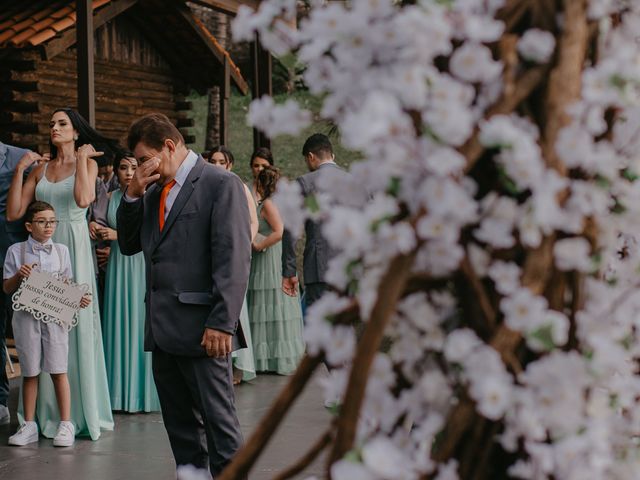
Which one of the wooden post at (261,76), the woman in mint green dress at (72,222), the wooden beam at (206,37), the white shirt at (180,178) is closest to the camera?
the white shirt at (180,178)

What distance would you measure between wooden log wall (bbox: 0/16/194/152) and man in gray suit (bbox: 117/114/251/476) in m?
8.35

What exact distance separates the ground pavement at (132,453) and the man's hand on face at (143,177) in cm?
187

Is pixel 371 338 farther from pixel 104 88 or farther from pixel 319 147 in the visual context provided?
pixel 104 88

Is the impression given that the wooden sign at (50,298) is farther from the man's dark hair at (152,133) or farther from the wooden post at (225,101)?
the wooden post at (225,101)

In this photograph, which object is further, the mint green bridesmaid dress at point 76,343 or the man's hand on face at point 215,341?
the mint green bridesmaid dress at point 76,343

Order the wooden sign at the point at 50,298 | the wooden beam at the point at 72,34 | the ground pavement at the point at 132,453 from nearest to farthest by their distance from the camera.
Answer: the ground pavement at the point at 132,453, the wooden sign at the point at 50,298, the wooden beam at the point at 72,34

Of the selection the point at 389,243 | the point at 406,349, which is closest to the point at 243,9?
the point at 389,243

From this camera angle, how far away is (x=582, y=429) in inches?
55.6

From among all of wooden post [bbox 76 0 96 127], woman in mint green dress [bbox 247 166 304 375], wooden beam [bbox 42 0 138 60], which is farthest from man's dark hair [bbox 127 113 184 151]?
wooden beam [bbox 42 0 138 60]

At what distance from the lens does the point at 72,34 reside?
12836 mm

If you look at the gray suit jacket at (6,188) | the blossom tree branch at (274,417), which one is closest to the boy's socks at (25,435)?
the gray suit jacket at (6,188)

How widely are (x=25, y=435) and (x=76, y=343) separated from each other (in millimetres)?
724

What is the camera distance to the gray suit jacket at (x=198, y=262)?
475cm

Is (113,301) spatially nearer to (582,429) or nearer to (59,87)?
(59,87)
